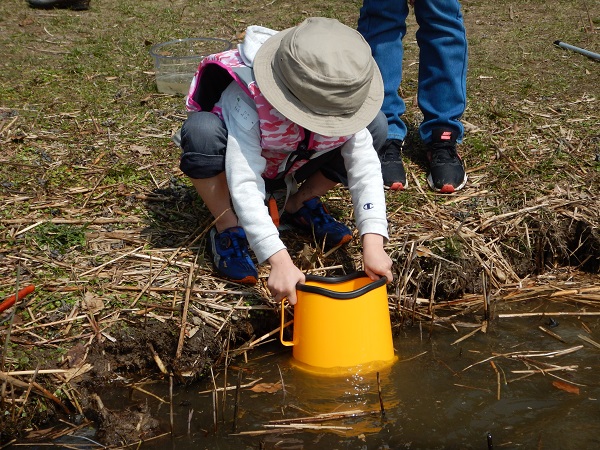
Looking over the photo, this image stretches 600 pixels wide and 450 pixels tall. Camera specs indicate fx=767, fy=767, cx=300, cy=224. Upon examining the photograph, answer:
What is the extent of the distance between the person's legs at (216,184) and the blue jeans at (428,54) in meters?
1.20

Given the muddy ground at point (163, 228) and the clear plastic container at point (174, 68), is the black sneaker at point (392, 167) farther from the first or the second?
the clear plastic container at point (174, 68)

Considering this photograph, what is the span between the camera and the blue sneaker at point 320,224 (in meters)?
3.42

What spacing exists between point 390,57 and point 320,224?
1.13 meters

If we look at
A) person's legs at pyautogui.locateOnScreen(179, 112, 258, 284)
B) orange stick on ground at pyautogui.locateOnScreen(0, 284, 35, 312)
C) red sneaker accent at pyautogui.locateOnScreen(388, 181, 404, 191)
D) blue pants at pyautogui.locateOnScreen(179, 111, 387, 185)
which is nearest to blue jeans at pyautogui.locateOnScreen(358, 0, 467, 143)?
red sneaker accent at pyautogui.locateOnScreen(388, 181, 404, 191)

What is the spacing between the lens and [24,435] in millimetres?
2588

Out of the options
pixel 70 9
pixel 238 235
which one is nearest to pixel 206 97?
pixel 238 235

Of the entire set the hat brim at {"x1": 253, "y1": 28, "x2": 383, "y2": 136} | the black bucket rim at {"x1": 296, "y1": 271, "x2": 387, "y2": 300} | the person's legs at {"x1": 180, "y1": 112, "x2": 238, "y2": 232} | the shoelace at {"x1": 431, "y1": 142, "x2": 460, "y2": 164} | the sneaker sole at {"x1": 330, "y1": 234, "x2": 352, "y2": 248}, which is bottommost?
the sneaker sole at {"x1": 330, "y1": 234, "x2": 352, "y2": 248}

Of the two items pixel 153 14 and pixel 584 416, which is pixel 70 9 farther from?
pixel 584 416

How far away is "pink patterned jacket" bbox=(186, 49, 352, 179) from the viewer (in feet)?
9.41

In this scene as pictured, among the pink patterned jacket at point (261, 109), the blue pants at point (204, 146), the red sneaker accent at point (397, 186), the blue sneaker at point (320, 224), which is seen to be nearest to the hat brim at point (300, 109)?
the pink patterned jacket at point (261, 109)

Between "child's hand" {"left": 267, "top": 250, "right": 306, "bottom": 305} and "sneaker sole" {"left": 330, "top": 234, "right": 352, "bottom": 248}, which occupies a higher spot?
"child's hand" {"left": 267, "top": 250, "right": 306, "bottom": 305}

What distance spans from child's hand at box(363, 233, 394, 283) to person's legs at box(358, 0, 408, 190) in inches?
40.7

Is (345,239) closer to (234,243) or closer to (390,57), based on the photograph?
(234,243)

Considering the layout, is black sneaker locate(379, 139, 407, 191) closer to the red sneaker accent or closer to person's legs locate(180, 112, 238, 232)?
the red sneaker accent
